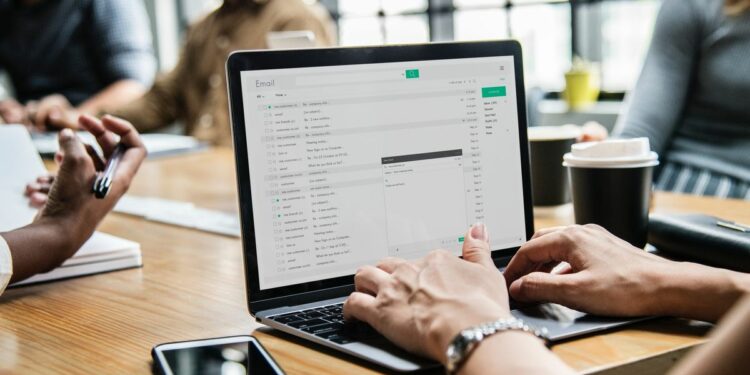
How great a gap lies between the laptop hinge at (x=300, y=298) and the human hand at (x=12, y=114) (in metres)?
1.95

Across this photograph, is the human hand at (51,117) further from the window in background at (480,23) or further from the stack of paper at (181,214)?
the window in background at (480,23)

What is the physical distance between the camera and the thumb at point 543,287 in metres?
0.80

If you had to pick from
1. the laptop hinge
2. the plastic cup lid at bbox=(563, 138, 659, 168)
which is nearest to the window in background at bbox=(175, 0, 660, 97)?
the plastic cup lid at bbox=(563, 138, 659, 168)

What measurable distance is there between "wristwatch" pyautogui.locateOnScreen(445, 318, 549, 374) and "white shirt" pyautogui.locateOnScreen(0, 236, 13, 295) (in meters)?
0.57

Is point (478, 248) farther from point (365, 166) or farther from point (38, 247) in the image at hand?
point (38, 247)

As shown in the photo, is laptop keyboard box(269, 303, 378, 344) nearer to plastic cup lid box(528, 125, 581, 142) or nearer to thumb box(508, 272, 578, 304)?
thumb box(508, 272, 578, 304)

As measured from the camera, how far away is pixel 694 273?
783 millimetres

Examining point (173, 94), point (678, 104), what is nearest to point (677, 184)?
point (678, 104)

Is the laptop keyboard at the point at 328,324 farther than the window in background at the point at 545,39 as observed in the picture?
No

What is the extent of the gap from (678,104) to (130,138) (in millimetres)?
1252

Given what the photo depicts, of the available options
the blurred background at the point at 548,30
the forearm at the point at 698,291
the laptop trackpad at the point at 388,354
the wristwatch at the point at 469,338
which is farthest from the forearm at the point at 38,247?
the blurred background at the point at 548,30

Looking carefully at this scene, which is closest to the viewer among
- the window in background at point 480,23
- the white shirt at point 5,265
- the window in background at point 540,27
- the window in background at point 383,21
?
the white shirt at point 5,265

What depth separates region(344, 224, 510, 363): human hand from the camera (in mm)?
680

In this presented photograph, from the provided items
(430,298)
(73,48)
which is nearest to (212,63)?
(73,48)
